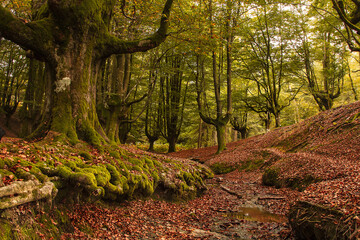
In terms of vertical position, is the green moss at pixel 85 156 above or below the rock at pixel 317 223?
above

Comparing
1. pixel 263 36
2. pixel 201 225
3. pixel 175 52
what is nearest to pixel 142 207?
pixel 201 225

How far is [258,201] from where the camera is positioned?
327 inches

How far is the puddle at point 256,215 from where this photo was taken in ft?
21.0

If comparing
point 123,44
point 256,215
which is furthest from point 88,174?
point 256,215

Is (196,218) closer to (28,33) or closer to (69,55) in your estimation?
(69,55)

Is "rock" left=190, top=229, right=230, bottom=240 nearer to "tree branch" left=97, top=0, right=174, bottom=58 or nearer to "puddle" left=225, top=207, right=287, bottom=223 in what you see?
"puddle" left=225, top=207, right=287, bottom=223

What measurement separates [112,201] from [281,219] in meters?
4.46

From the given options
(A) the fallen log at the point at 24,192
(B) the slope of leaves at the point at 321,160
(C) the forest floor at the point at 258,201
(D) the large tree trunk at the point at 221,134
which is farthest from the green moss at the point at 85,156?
(D) the large tree trunk at the point at 221,134

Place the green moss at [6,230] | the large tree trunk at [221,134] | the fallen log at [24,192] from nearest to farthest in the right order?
the green moss at [6,230], the fallen log at [24,192], the large tree trunk at [221,134]

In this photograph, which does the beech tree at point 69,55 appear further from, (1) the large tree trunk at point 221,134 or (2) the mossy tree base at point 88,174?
(1) the large tree trunk at point 221,134

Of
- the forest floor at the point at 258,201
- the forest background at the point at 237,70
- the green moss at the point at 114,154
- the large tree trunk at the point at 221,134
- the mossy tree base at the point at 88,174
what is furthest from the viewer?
the forest background at the point at 237,70

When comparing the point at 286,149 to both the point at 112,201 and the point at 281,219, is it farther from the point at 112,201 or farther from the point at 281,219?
the point at 112,201

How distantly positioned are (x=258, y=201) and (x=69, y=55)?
780 centimetres

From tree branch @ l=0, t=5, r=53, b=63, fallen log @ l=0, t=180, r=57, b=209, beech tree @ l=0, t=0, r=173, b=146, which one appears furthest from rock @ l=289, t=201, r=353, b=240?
tree branch @ l=0, t=5, r=53, b=63
